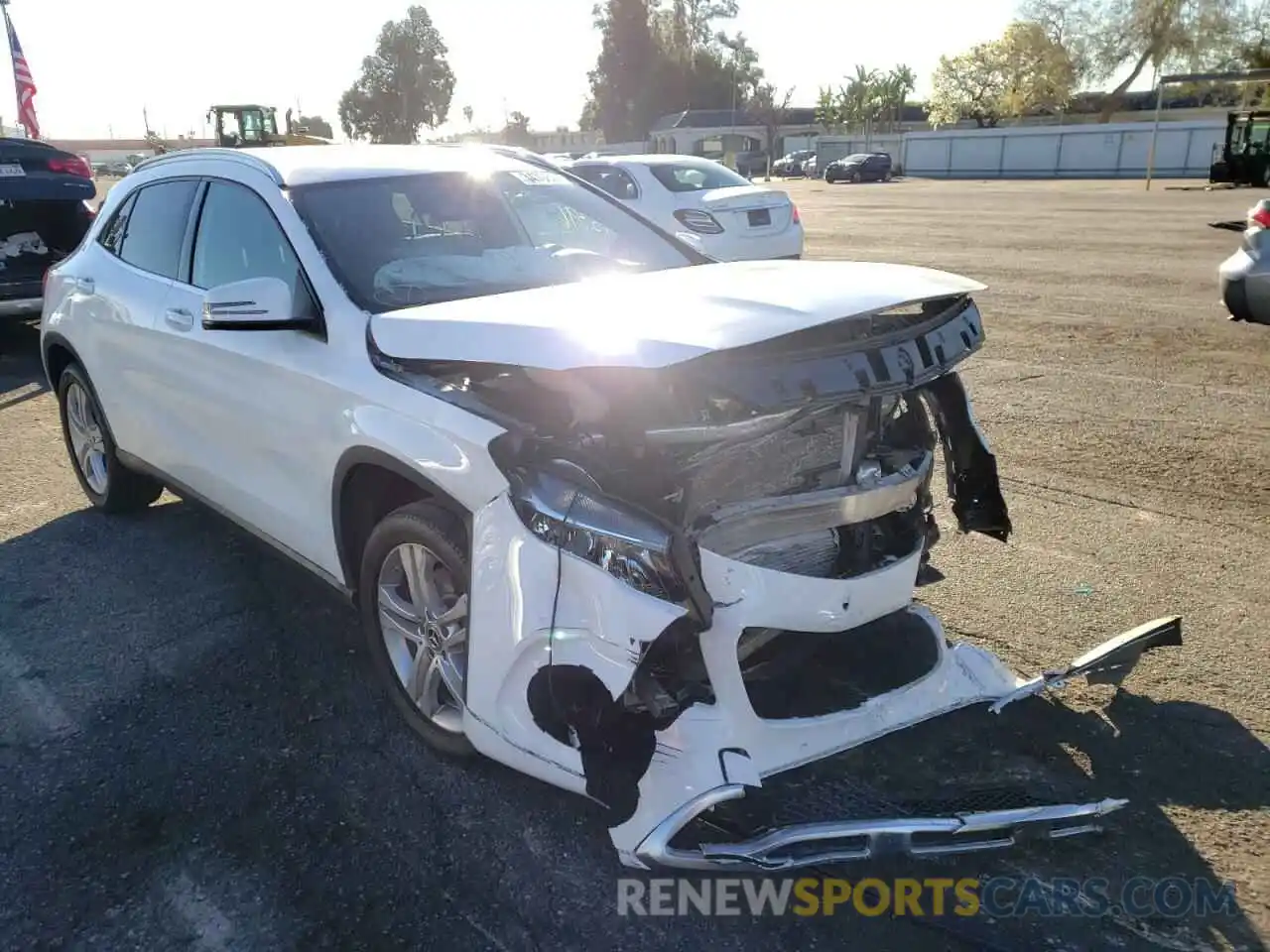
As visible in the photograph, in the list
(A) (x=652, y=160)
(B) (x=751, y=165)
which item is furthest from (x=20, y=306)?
(B) (x=751, y=165)

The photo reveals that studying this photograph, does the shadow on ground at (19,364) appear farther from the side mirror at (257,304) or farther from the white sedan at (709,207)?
the white sedan at (709,207)

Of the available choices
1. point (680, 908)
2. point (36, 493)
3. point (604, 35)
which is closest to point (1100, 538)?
point (680, 908)

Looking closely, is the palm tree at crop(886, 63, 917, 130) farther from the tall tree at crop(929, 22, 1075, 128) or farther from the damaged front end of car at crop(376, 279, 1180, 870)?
the damaged front end of car at crop(376, 279, 1180, 870)

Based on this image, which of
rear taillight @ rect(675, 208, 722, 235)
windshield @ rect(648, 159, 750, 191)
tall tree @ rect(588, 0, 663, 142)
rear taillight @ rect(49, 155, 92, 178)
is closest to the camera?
rear taillight @ rect(49, 155, 92, 178)

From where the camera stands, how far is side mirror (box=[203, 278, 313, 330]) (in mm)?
3291

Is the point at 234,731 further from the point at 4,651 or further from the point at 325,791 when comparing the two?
the point at 4,651

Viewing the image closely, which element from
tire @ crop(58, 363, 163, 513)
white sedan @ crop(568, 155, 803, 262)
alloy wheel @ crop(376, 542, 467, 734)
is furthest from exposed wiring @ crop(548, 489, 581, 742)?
white sedan @ crop(568, 155, 803, 262)

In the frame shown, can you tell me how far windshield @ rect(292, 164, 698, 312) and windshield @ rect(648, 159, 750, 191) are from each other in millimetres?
8562

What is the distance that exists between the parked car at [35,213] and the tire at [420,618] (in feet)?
25.9

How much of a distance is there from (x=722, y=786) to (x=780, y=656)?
2.15 ft

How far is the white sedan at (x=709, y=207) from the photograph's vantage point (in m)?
12.2

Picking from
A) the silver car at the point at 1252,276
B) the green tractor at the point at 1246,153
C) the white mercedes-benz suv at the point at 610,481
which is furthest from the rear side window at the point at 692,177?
the green tractor at the point at 1246,153

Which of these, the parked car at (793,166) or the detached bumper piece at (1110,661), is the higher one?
the parked car at (793,166)

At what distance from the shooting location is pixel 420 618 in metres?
3.14
